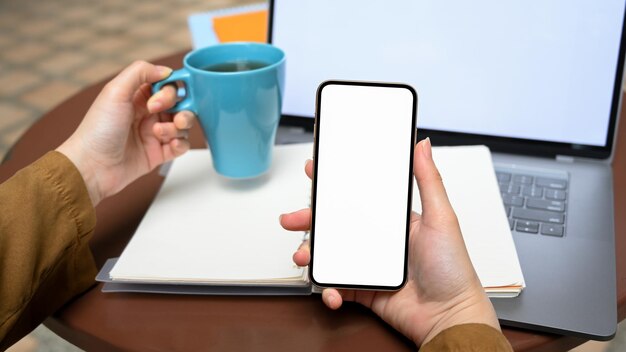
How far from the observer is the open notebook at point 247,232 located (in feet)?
1.59

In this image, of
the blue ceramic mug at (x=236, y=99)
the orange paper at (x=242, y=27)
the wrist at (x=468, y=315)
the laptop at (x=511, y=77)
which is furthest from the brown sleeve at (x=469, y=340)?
the orange paper at (x=242, y=27)

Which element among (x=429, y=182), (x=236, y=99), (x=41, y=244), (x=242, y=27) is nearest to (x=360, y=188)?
(x=429, y=182)

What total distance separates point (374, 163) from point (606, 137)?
35 cm

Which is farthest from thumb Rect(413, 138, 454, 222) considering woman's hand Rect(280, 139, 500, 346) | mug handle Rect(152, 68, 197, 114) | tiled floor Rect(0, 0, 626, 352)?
tiled floor Rect(0, 0, 626, 352)

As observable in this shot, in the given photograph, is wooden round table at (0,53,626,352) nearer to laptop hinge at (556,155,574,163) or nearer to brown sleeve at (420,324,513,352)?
brown sleeve at (420,324,513,352)

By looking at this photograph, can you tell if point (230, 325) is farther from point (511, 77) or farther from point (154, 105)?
point (511, 77)

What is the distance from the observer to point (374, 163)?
1.44 feet

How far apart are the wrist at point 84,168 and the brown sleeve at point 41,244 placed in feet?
0.10

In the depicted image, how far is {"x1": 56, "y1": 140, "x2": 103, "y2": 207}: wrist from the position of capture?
22.9 inches

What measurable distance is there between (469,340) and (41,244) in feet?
1.21

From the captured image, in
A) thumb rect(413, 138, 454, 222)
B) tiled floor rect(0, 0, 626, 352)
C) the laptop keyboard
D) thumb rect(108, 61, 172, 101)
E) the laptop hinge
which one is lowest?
tiled floor rect(0, 0, 626, 352)

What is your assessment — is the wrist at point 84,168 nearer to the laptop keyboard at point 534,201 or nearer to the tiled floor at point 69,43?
the laptop keyboard at point 534,201

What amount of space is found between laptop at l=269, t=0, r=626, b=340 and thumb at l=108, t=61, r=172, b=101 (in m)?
0.18

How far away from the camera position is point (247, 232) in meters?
0.54
